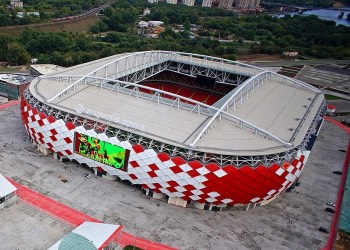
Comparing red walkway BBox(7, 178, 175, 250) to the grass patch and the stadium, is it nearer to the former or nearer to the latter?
the stadium

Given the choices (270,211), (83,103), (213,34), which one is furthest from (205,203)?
(213,34)

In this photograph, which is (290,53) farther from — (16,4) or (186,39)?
(16,4)

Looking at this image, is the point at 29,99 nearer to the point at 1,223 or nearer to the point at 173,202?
the point at 1,223

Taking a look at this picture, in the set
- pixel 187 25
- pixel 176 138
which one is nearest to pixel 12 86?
pixel 176 138

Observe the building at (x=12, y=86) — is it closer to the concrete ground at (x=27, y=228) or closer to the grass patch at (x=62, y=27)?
the concrete ground at (x=27, y=228)

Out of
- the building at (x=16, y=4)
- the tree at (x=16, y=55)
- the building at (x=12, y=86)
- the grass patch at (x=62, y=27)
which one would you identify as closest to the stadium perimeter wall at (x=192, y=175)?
the building at (x=12, y=86)

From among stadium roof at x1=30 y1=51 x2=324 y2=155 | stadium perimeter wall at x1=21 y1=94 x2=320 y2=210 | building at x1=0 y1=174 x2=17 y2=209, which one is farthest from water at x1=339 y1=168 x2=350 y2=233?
building at x1=0 y1=174 x2=17 y2=209
